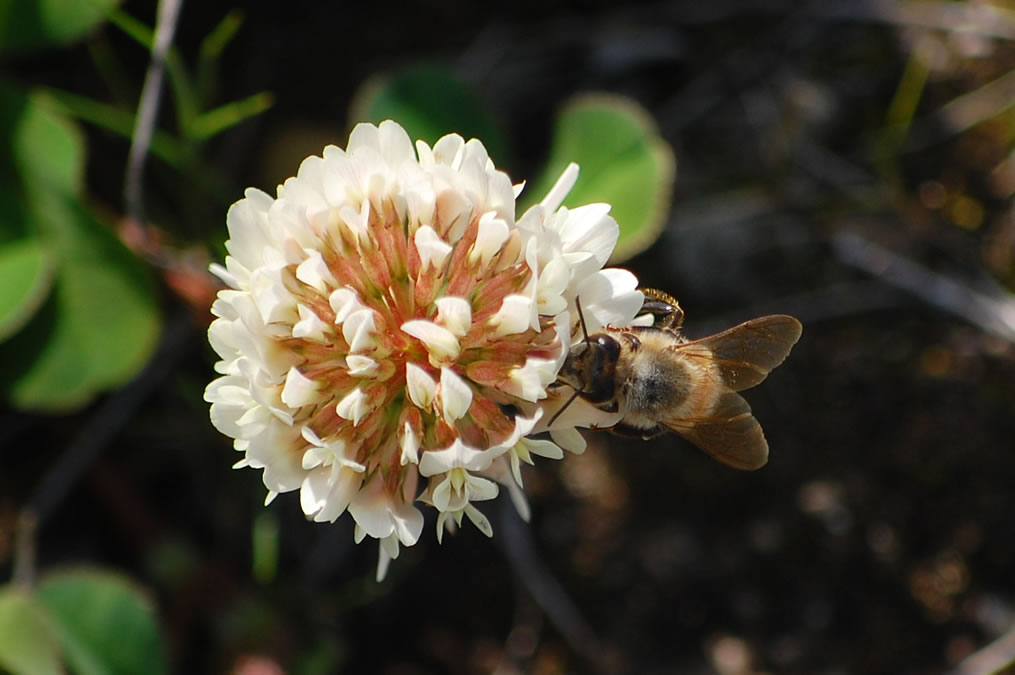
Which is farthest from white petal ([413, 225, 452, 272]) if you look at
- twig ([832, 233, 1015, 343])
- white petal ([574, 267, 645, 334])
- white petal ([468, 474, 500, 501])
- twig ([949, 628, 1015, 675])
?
twig ([949, 628, 1015, 675])

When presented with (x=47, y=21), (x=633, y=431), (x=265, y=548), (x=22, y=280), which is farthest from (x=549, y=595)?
(x=47, y=21)

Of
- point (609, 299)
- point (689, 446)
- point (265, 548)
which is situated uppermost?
point (609, 299)

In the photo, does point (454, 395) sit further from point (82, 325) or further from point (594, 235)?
point (82, 325)

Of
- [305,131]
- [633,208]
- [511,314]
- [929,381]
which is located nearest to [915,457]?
[929,381]

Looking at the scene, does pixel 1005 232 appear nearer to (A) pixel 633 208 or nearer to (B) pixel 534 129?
(A) pixel 633 208

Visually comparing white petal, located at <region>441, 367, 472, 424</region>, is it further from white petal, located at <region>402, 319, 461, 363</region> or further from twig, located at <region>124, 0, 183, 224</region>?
twig, located at <region>124, 0, 183, 224</region>

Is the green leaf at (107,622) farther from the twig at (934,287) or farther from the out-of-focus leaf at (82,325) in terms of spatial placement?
the twig at (934,287)

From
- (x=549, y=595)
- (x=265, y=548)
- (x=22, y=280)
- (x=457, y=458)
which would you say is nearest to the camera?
(x=457, y=458)
